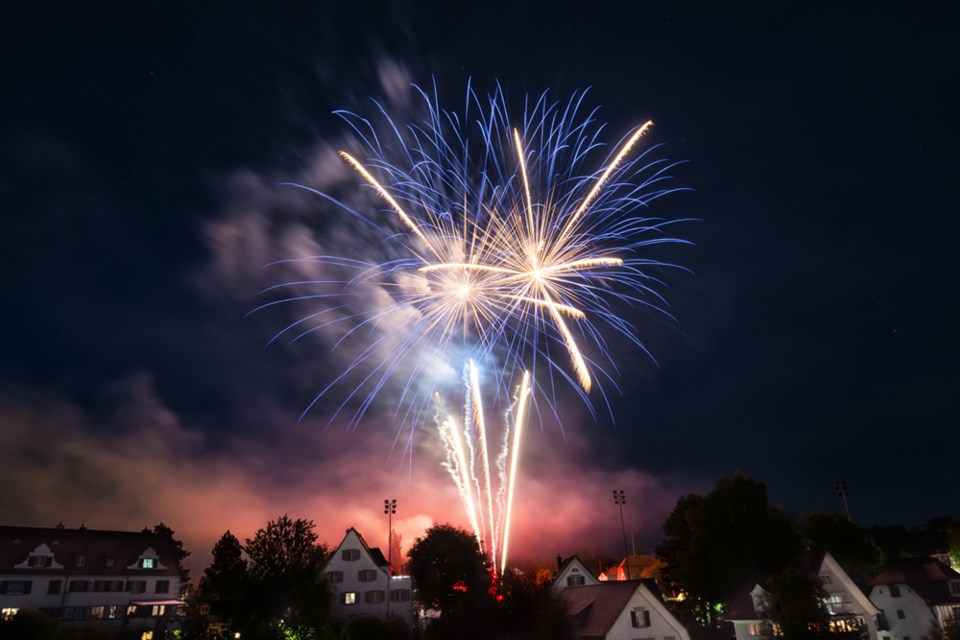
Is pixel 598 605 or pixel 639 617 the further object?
pixel 598 605

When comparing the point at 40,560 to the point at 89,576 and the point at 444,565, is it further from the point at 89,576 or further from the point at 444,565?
the point at 444,565

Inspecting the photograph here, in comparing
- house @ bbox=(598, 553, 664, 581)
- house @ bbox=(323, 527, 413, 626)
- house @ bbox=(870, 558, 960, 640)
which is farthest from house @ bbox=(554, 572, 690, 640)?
house @ bbox=(598, 553, 664, 581)

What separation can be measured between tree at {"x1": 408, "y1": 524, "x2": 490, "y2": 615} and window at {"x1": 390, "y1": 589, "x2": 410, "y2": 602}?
2.87 meters

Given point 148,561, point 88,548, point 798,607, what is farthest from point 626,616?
point 88,548

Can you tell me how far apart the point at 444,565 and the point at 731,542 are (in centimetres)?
3665

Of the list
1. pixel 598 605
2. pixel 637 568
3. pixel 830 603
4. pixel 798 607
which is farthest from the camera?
pixel 637 568

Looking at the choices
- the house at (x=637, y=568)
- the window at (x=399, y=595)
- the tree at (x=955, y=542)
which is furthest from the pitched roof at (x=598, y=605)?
the house at (x=637, y=568)

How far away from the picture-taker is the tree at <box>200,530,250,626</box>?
51.2 metres

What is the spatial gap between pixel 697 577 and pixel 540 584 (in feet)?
126

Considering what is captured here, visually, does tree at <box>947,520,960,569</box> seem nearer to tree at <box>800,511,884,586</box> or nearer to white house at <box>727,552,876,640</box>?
tree at <box>800,511,884,586</box>

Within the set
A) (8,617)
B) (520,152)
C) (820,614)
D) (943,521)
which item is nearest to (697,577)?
(820,614)

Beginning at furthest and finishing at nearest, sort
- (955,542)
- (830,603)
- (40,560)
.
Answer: (955,542) → (40,560) → (830,603)

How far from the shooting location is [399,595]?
226 ft

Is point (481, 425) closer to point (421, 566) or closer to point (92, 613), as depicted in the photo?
point (421, 566)
